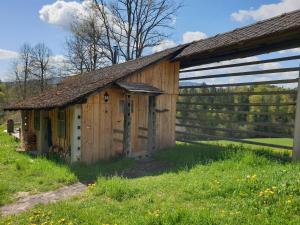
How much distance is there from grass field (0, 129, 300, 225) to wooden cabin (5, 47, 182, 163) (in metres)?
2.31

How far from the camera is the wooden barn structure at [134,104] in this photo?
8.84 m

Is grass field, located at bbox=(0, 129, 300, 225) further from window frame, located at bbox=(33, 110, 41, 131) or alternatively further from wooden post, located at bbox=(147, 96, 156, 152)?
window frame, located at bbox=(33, 110, 41, 131)

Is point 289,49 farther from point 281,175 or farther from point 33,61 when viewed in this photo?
point 33,61

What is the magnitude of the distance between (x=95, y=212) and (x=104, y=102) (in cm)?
559

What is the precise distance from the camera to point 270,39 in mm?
8164

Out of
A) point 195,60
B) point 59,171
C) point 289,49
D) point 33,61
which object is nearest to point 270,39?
point 289,49

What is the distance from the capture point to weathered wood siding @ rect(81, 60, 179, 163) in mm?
9750

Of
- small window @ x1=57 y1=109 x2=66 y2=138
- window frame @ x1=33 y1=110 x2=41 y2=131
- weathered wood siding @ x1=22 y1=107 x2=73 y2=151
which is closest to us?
weathered wood siding @ x1=22 y1=107 x2=73 y2=151

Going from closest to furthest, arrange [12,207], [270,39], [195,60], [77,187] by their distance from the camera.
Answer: [12,207]
[77,187]
[270,39]
[195,60]

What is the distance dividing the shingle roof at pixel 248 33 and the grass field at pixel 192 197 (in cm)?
333

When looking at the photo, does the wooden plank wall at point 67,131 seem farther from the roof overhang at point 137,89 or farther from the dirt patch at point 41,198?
the dirt patch at point 41,198

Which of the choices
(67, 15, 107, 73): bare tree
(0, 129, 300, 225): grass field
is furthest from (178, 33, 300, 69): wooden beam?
(67, 15, 107, 73): bare tree

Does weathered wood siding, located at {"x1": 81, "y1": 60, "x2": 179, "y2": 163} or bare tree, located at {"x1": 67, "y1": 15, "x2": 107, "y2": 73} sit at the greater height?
bare tree, located at {"x1": 67, "y1": 15, "x2": 107, "y2": 73}

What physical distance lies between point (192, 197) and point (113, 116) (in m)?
5.75
